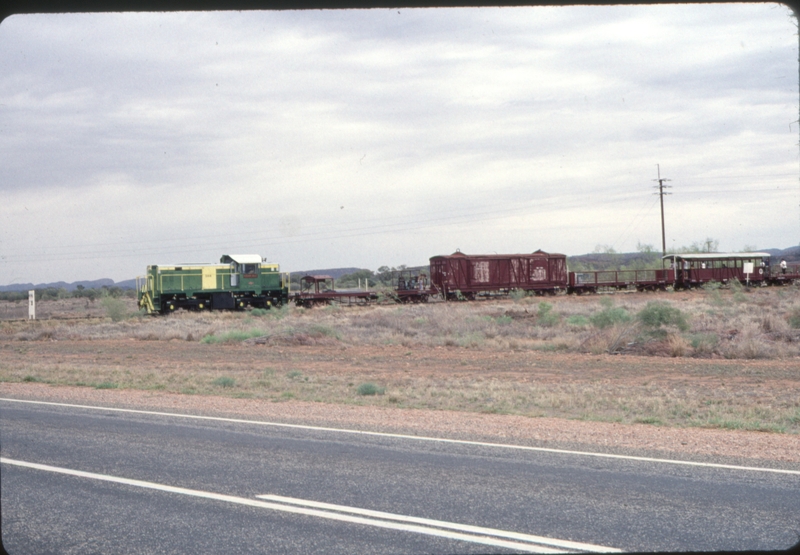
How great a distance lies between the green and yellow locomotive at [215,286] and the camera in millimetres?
44250

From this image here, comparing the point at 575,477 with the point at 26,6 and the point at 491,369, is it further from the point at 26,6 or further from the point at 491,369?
the point at 491,369

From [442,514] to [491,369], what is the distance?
14.1m

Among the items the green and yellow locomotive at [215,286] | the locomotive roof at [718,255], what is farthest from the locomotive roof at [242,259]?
the locomotive roof at [718,255]

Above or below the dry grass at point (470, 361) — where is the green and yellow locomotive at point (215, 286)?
above

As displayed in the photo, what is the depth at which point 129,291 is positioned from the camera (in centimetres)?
7488

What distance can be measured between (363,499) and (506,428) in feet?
15.6

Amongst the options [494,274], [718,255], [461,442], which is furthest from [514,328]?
[718,255]

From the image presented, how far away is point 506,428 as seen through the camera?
36.8ft

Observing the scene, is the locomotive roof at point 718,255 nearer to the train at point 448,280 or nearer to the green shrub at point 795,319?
the train at point 448,280

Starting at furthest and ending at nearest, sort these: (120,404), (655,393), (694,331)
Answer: (694,331), (655,393), (120,404)

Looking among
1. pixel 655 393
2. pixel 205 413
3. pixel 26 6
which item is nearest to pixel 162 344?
pixel 205 413

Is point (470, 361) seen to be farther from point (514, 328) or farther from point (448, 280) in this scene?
point (448, 280)

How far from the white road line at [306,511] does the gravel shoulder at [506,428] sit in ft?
13.3

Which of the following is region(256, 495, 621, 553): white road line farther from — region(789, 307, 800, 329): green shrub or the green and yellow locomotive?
the green and yellow locomotive
